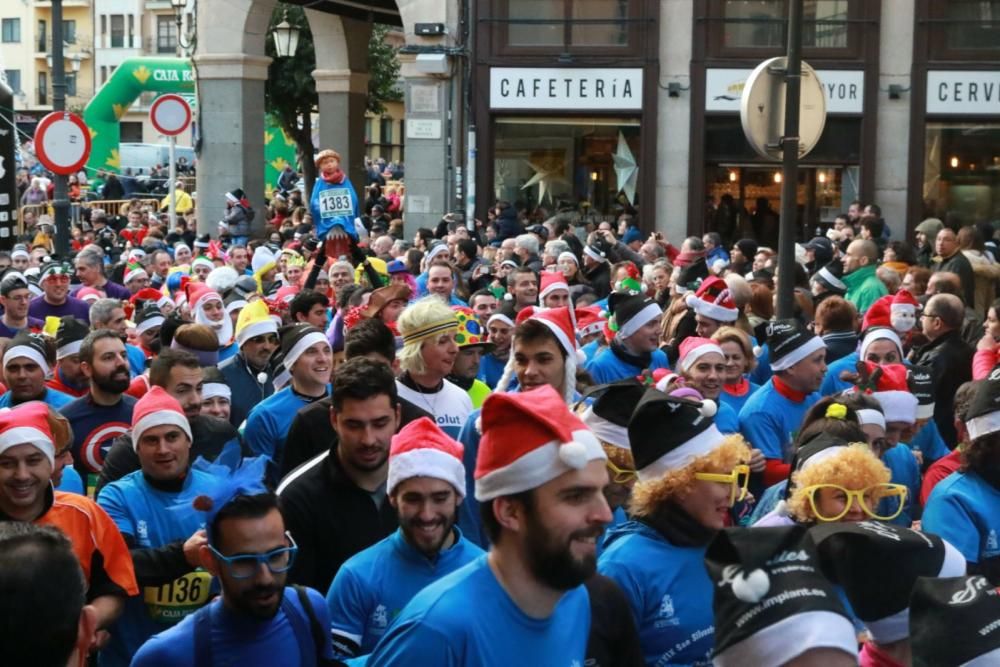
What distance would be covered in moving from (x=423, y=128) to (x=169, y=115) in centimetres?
507

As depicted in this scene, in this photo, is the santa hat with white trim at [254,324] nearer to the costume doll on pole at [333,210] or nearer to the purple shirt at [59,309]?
the purple shirt at [59,309]

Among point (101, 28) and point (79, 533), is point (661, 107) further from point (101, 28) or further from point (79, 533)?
point (101, 28)

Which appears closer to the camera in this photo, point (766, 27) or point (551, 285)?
point (551, 285)

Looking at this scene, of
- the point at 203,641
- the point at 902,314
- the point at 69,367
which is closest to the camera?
the point at 203,641

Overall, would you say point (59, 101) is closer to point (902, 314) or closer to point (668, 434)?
point (902, 314)

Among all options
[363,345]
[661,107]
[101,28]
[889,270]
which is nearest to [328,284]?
[889,270]

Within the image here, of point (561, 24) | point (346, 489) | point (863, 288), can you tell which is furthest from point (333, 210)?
point (346, 489)

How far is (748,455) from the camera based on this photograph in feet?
16.5

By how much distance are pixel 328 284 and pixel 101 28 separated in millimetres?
83948

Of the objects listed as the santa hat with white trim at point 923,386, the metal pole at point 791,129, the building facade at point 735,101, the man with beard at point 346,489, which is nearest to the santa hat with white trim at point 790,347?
the santa hat with white trim at point 923,386

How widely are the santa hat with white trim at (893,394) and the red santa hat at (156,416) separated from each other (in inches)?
122

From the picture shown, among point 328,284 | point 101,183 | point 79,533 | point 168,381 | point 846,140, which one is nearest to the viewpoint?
point 79,533

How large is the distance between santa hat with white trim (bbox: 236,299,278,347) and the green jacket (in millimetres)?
5239

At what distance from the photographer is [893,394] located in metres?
7.56
